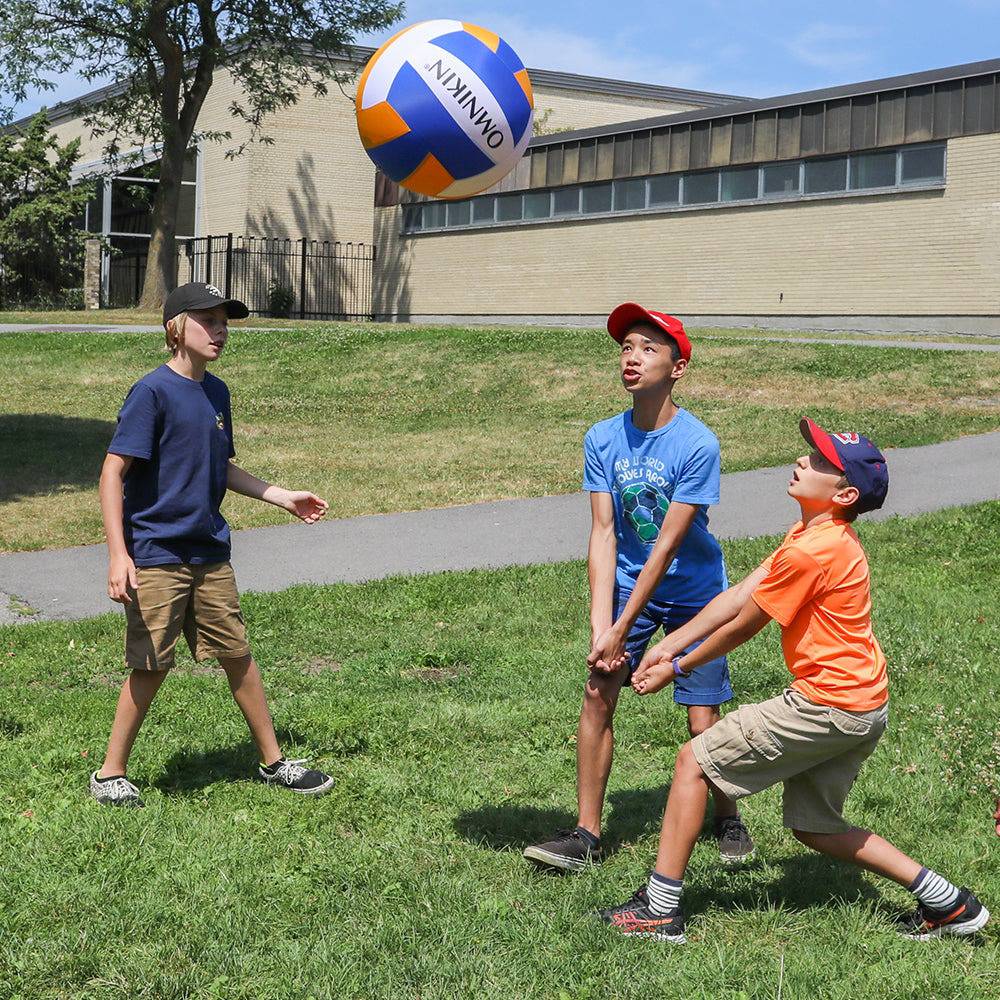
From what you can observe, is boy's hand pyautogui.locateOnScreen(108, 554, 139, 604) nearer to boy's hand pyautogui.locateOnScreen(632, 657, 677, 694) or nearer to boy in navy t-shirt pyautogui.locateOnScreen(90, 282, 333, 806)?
boy in navy t-shirt pyautogui.locateOnScreen(90, 282, 333, 806)

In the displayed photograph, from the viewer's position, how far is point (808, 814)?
12.5 feet

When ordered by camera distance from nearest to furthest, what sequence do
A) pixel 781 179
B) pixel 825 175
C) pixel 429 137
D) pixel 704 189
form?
pixel 429 137 < pixel 825 175 < pixel 781 179 < pixel 704 189

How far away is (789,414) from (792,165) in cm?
1412

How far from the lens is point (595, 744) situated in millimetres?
4250

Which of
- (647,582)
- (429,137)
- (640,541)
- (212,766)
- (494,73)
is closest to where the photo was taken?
(647,582)

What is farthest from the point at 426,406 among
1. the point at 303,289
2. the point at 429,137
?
the point at 303,289

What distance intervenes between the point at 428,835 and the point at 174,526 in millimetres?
1475

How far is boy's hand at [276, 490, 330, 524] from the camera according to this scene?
502 cm

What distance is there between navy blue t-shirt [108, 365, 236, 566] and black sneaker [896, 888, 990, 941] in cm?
281

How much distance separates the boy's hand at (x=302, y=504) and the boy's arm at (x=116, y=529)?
63cm

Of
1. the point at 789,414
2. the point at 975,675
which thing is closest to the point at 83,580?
the point at 975,675

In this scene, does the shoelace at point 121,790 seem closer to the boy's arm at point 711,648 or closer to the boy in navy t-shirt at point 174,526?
the boy in navy t-shirt at point 174,526

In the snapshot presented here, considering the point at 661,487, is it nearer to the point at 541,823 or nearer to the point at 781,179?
the point at 541,823

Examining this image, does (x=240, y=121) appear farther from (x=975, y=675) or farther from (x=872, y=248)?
(x=975, y=675)
